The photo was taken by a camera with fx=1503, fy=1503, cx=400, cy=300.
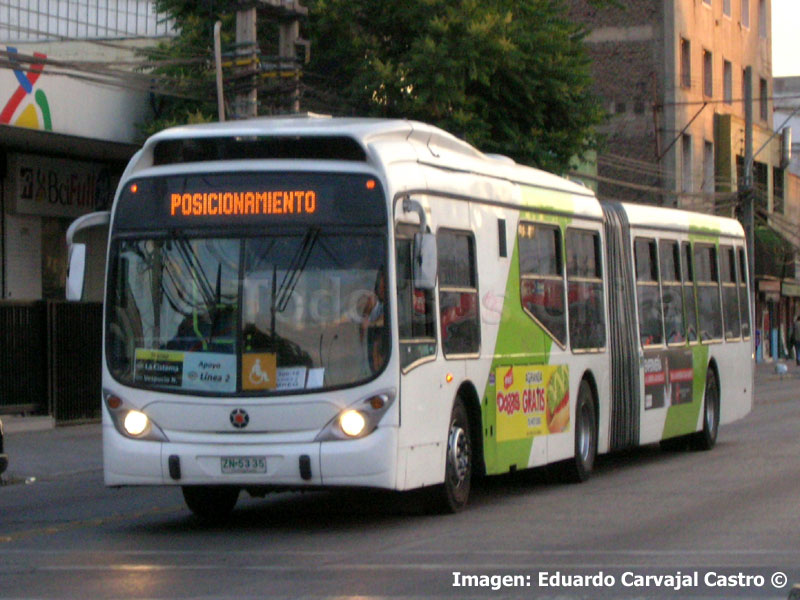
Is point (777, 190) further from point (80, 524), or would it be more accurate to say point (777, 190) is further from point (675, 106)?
point (80, 524)

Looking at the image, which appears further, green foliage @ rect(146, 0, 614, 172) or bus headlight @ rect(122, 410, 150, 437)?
green foliage @ rect(146, 0, 614, 172)

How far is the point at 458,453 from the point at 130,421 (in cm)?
265

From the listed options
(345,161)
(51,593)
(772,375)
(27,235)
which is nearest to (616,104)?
(772,375)

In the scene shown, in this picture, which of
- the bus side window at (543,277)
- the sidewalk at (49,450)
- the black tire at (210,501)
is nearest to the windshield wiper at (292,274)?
the black tire at (210,501)

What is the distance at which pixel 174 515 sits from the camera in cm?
1267

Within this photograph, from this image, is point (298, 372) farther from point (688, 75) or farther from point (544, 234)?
point (688, 75)

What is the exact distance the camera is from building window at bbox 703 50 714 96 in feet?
170

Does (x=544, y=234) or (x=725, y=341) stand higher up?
(x=544, y=234)

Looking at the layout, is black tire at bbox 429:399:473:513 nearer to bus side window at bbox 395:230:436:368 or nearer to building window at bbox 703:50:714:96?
bus side window at bbox 395:230:436:368

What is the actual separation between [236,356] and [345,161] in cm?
167

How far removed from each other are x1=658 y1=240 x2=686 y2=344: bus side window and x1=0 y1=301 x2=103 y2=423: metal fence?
9.80 m

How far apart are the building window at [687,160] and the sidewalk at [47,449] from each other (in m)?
29.9

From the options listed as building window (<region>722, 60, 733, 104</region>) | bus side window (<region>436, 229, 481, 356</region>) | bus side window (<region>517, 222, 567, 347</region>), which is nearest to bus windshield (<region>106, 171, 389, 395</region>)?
bus side window (<region>436, 229, 481, 356</region>)

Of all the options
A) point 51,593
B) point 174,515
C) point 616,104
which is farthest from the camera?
point 616,104
